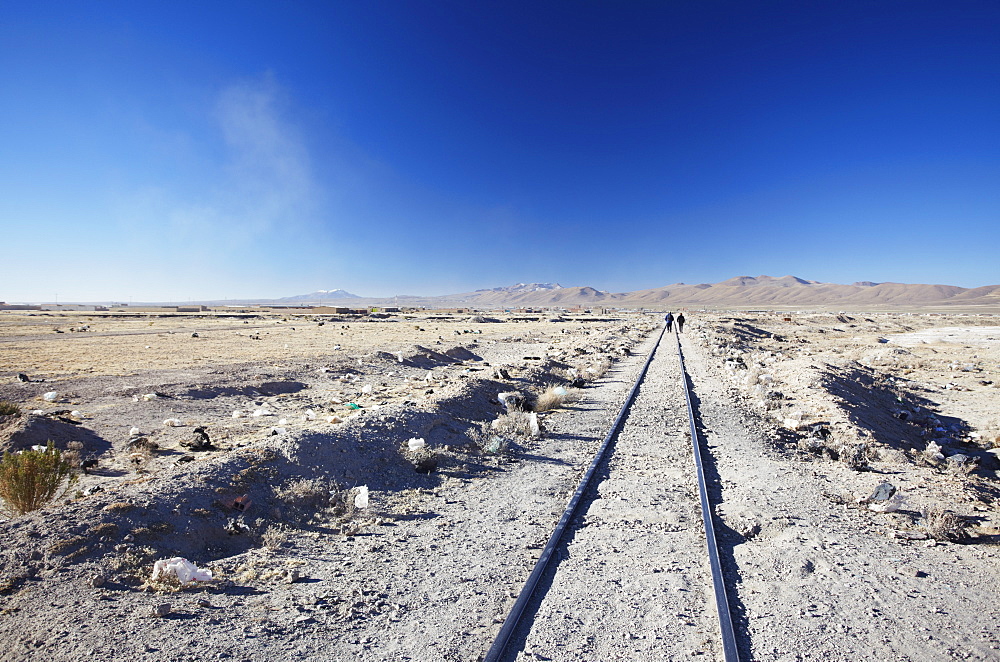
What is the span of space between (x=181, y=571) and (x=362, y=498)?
247 centimetres

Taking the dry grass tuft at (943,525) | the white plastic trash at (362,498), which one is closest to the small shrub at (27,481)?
the white plastic trash at (362,498)

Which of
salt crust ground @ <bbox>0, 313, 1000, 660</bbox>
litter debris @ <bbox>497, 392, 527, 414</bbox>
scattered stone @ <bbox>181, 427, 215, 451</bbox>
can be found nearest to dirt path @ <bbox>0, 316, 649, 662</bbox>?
salt crust ground @ <bbox>0, 313, 1000, 660</bbox>

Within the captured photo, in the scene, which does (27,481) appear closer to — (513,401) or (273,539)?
(273,539)

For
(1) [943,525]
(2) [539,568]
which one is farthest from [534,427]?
(1) [943,525]

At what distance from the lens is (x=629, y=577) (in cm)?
496

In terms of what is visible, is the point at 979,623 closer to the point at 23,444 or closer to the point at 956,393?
the point at 23,444

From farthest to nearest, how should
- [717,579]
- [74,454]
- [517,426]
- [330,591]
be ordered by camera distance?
[517,426]
[74,454]
[330,591]
[717,579]

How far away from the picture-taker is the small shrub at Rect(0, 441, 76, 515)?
230 inches

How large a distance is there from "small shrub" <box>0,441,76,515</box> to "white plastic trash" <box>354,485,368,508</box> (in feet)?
11.4

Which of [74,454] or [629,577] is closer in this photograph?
[629,577]

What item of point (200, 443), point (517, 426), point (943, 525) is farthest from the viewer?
point (517, 426)

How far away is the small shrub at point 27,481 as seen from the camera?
5.84 metres

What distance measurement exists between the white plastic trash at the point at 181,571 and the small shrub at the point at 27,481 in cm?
243

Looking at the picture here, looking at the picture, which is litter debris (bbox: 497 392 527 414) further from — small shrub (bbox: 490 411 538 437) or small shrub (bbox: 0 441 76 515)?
small shrub (bbox: 0 441 76 515)
